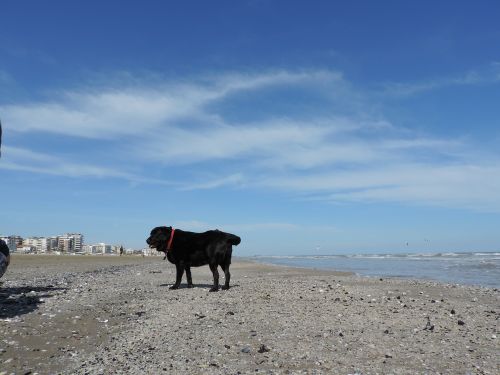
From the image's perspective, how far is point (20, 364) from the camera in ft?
20.3

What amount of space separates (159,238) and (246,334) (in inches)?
306

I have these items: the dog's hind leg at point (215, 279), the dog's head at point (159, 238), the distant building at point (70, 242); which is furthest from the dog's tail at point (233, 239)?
Result: the distant building at point (70, 242)

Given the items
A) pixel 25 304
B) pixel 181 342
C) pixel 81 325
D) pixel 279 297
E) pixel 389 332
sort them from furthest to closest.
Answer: pixel 279 297 < pixel 25 304 < pixel 81 325 < pixel 389 332 < pixel 181 342

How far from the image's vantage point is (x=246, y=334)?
7539mm

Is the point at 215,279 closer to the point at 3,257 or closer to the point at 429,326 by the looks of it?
the point at 3,257

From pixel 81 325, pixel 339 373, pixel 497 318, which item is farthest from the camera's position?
pixel 497 318

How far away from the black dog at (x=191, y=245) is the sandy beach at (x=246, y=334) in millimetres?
2043

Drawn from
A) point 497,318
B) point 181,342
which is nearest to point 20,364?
point 181,342

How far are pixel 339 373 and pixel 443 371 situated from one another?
1395mm

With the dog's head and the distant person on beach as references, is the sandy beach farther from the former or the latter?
the dog's head

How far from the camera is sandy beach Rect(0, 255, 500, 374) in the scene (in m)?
5.98

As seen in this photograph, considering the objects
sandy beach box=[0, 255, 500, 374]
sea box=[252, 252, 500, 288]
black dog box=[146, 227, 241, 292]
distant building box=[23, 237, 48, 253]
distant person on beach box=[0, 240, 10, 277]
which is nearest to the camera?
sandy beach box=[0, 255, 500, 374]

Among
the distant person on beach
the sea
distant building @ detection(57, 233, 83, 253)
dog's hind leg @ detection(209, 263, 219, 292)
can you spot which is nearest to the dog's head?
dog's hind leg @ detection(209, 263, 219, 292)

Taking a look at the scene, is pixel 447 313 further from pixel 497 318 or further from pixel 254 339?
pixel 254 339
